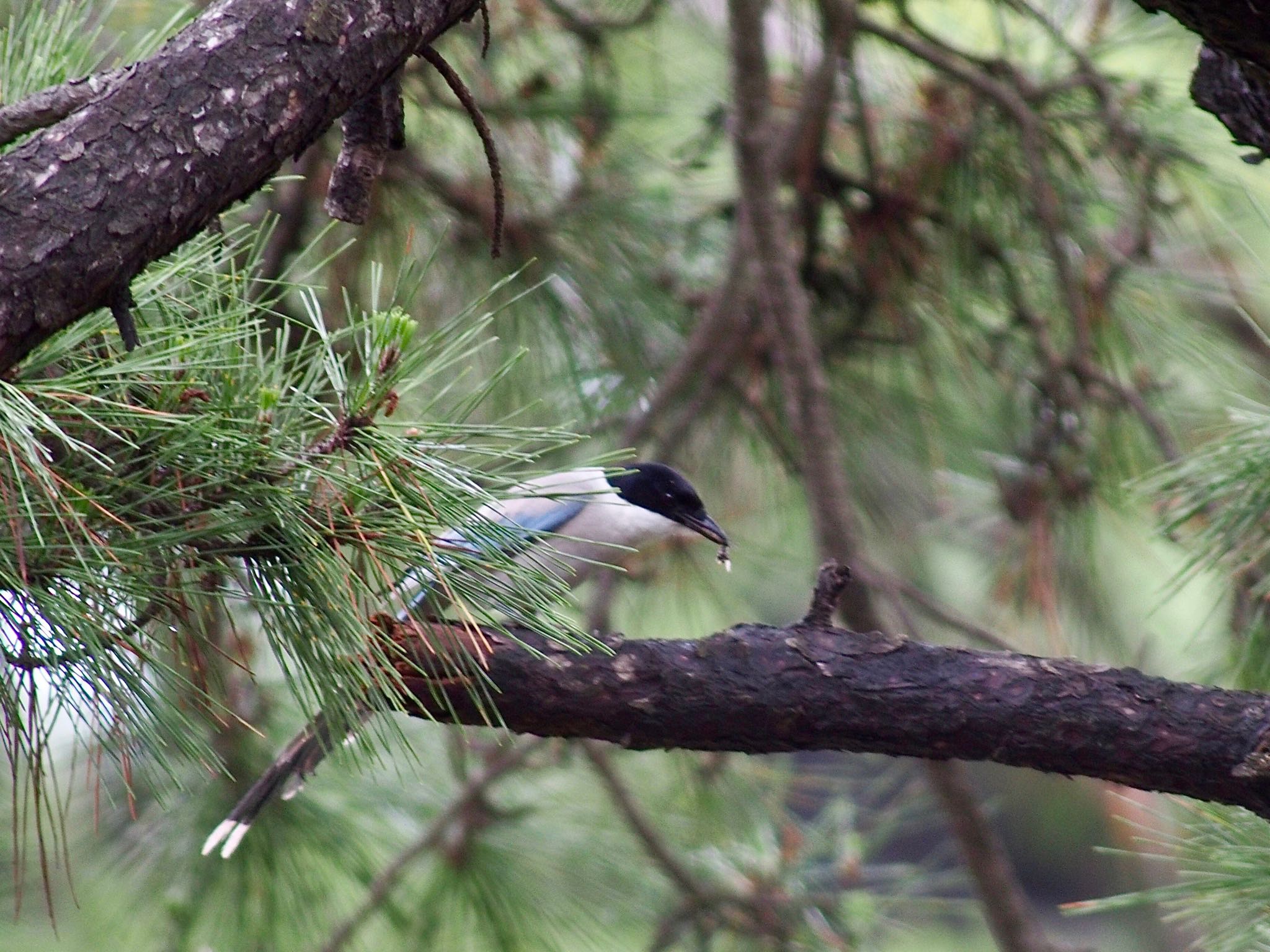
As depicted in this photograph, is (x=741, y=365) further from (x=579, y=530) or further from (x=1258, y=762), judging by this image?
(x=1258, y=762)

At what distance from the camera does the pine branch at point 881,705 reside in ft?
4.10

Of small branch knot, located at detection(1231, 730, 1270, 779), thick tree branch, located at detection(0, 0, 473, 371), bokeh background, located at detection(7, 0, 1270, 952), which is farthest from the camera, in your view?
bokeh background, located at detection(7, 0, 1270, 952)

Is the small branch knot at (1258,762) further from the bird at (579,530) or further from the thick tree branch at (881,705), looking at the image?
the bird at (579,530)

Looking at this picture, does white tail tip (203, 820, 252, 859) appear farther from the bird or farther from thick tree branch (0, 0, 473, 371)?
thick tree branch (0, 0, 473, 371)

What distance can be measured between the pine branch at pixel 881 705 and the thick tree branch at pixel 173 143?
435 mm

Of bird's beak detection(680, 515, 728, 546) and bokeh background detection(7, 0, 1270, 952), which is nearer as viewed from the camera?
bird's beak detection(680, 515, 728, 546)

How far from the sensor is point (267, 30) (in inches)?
40.0

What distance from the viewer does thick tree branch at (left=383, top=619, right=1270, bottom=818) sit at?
4.10ft

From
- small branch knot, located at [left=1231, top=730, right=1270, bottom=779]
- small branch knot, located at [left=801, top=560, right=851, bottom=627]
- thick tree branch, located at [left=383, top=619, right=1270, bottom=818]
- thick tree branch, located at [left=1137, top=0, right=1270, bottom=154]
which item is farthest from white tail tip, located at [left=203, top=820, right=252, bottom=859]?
thick tree branch, located at [left=1137, top=0, right=1270, bottom=154]

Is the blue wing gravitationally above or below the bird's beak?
above

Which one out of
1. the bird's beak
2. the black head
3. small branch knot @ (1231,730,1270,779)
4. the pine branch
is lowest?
small branch knot @ (1231,730,1270,779)

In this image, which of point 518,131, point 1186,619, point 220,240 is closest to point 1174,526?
point 220,240

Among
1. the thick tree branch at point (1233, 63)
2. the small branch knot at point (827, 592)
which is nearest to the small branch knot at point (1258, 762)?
the small branch knot at point (827, 592)

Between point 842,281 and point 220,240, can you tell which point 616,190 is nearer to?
point 842,281
